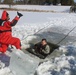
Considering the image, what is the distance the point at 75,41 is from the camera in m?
8.46

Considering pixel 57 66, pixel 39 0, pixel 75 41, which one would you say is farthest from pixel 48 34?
pixel 39 0

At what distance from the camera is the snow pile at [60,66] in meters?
5.32

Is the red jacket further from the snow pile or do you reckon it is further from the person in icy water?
the snow pile

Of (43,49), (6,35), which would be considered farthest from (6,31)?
(43,49)

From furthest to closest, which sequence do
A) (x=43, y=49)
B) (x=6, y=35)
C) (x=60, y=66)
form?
(x=43, y=49) → (x=6, y=35) → (x=60, y=66)

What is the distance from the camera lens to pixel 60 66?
567cm

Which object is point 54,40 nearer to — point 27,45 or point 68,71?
point 27,45

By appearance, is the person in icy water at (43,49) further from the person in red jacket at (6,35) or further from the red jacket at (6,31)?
the red jacket at (6,31)

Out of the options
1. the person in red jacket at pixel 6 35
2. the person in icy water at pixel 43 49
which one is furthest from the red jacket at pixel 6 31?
the person in icy water at pixel 43 49

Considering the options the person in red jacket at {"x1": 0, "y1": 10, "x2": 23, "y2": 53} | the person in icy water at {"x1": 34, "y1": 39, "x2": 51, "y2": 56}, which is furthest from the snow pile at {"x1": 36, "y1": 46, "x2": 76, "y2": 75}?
the person in red jacket at {"x1": 0, "y1": 10, "x2": 23, "y2": 53}

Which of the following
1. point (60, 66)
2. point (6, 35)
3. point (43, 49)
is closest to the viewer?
point (60, 66)

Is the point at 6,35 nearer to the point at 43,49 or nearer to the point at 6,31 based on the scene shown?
the point at 6,31

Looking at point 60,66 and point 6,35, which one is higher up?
point 6,35

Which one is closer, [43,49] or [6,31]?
[6,31]
